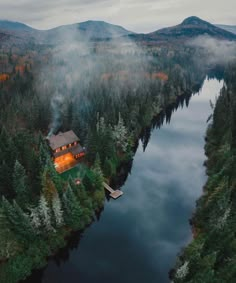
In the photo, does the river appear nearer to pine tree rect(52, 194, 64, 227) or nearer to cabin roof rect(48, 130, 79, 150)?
pine tree rect(52, 194, 64, 227)

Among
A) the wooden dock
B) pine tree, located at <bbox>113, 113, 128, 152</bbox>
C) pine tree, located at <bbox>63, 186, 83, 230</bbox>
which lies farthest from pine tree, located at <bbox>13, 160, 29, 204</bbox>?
pine tree, located at <bbox>113, 113, 128, 152</bbox>

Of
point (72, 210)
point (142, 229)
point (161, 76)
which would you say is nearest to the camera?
point (72, 210)

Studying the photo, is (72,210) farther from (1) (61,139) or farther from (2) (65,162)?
(1) (61,139)

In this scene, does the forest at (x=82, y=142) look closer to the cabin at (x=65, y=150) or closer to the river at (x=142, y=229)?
the river at (x=142, y=229)

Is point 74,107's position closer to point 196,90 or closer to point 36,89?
point 36,89

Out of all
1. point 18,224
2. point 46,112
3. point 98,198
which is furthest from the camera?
point 46,112

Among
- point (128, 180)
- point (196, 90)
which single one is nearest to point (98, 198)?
point (128, 180)

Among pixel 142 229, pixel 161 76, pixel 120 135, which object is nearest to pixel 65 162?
pixel 120 135
